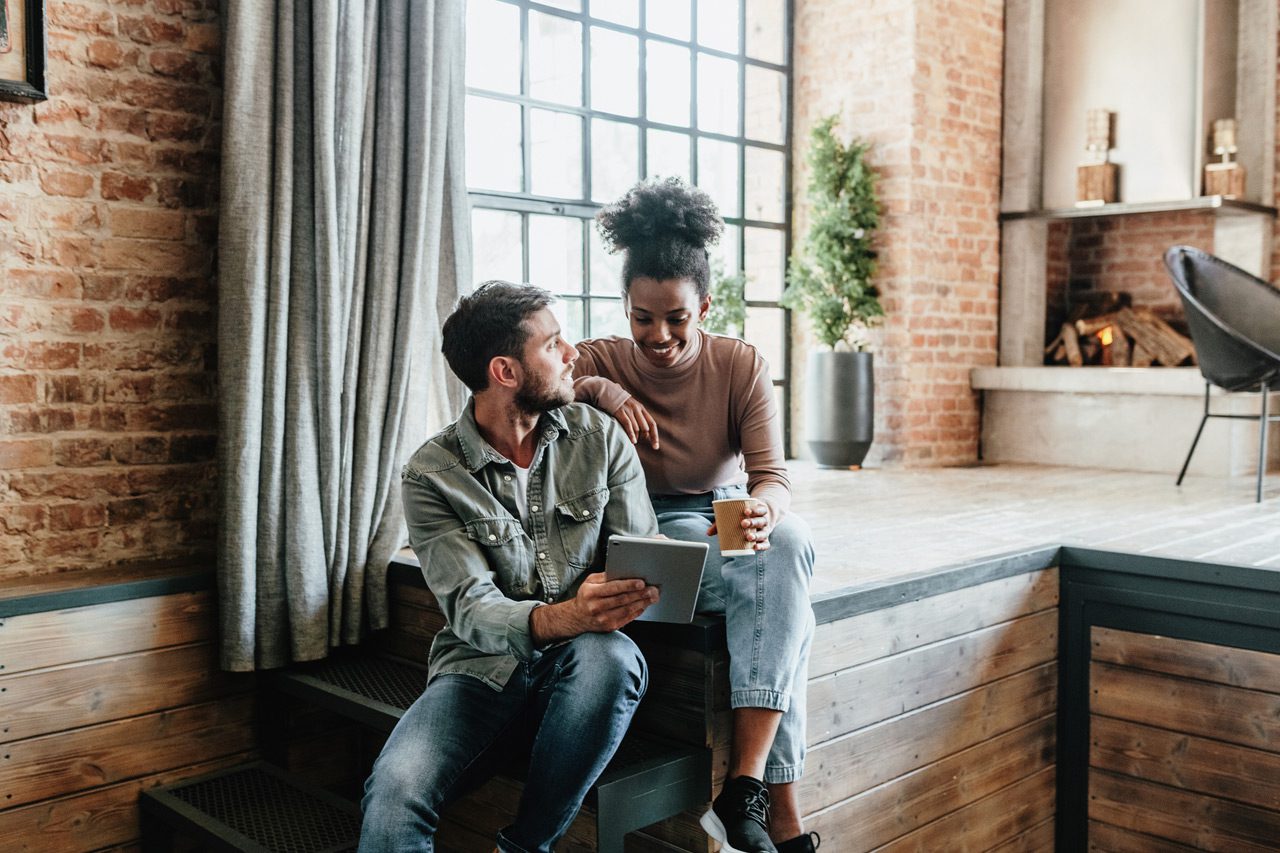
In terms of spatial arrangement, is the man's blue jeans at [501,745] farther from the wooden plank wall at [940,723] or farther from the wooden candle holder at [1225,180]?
the wooden candle holder at [1225,180]

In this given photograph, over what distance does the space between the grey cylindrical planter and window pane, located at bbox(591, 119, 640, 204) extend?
51.7 inches

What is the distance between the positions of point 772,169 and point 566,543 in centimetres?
437

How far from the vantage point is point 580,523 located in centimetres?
216

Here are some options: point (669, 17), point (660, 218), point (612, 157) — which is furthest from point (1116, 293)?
point (660, 218)

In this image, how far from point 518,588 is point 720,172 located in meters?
4.12

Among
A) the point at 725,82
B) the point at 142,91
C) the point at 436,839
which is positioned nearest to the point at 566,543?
the point at 436,839

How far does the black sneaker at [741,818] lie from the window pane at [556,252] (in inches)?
123

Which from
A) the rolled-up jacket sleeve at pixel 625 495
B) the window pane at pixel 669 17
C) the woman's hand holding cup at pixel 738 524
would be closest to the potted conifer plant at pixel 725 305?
the window pane at pixel 669 17

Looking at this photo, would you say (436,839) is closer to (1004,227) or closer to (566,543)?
(566,543)

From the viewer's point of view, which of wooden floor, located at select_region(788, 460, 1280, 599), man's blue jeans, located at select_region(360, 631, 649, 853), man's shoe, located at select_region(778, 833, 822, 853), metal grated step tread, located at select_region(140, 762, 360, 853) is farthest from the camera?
wooden floor, located at select_region(788, 460, 1280, 599)

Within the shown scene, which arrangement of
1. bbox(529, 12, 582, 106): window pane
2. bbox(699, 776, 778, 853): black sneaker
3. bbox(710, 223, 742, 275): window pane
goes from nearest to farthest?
bbox(699, 776, 778, 853): black sneaker
bbox(529, 12, 582, 106): window pane
bbox(710, 223, 742, 275): window pane

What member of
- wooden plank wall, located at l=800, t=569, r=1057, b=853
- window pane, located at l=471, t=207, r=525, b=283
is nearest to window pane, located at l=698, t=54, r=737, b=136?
window pane, located at l=471, t=207, r=525, b=283

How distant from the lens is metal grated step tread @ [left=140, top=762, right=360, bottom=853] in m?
2.39

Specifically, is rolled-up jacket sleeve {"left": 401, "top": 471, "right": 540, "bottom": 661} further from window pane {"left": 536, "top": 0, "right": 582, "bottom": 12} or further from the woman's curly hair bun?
window pane {"left": 536, "top": 0, "right": 582, "bottom": 12}
